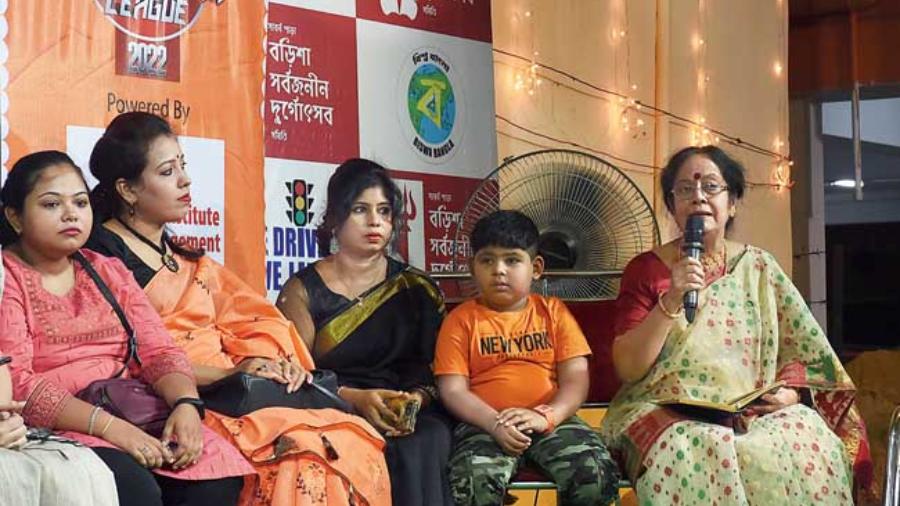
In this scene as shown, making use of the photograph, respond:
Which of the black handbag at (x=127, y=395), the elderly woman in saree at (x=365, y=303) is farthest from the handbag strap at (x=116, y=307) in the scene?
the elderly woman in saree at (x=365, y=303)

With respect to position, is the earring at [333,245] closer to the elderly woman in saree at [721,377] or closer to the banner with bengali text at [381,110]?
the banner with bengali text at [381,110]

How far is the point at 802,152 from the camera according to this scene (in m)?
7.80

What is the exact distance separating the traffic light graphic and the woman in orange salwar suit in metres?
1.18

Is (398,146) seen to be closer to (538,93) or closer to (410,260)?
(410,260)

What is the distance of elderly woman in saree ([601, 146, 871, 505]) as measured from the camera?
12.0 ft

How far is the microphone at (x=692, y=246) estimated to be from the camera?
3.66 m

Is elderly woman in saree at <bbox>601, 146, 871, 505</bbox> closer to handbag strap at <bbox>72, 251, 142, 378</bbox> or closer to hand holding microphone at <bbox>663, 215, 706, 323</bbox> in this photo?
hand holding microphone at <bbox>663, 215, 706, 323</bbox>

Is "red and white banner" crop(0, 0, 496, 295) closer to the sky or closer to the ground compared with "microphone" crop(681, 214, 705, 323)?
closer to the sky

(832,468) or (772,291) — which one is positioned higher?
(772,291)

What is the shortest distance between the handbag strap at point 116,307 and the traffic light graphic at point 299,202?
5.33 ft

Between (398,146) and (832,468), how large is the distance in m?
2.31

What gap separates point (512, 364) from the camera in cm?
389

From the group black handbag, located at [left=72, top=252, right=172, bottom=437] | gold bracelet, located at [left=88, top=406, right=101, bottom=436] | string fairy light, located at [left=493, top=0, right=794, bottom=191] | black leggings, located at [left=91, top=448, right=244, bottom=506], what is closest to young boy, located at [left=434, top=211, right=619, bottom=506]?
black leggings, located at [left=91, top=448, right=244, bottom=506]

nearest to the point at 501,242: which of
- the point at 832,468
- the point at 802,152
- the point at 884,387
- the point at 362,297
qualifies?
the point at 362,297
